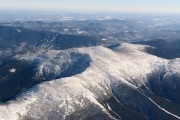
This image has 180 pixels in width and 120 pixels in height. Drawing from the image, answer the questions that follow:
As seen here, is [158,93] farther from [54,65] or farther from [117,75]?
[54,65]

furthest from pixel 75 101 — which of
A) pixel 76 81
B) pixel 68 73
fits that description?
pixel 68 73

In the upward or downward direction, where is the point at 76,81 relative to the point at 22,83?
upward

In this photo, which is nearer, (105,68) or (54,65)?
(105,68)

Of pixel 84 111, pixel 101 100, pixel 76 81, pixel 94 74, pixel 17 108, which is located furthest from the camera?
pixel 94 74

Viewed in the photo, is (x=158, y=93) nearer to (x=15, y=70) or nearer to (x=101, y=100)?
(x=101, y=100)

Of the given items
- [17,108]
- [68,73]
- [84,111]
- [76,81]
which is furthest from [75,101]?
[68,73]

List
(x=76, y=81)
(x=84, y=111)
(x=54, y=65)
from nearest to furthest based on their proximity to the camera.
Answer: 1. (x=84, y=111)
2. (x=76, y=81)
3. (x=54, y=65)
